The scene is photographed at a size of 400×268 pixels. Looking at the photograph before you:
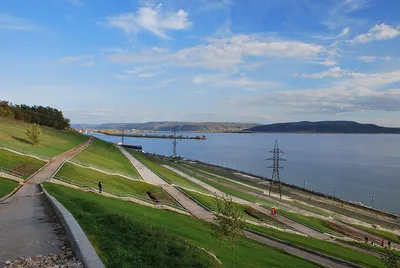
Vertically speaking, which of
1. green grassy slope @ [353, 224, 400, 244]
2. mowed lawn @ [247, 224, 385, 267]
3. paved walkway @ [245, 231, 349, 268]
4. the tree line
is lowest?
green grassy slope @ [353, 224, 400, 244]

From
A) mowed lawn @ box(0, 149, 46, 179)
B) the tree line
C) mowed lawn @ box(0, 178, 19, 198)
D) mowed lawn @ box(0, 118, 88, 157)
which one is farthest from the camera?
the tree line

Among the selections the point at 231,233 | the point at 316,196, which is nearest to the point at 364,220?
the point at 316,196

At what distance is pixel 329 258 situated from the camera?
25.0m

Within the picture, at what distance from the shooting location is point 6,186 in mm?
Answer: 25328

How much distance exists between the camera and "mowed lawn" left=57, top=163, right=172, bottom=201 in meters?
35.5

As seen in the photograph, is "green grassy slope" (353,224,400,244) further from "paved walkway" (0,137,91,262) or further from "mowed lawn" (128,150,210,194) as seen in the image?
"paved walkway" (0,137,91,262)

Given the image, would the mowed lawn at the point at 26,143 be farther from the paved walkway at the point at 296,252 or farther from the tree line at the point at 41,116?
the paved walkway at the point at 296,252

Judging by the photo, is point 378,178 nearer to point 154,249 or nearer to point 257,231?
point 257,231

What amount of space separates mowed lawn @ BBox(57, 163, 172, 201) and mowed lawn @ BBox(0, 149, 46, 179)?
3091 mm

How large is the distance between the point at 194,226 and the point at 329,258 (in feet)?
36.8

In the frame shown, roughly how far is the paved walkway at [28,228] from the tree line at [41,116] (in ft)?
289

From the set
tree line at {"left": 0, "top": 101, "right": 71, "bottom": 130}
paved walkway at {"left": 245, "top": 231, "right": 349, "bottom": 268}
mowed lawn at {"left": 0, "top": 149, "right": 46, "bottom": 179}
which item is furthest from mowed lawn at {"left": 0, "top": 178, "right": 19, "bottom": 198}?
tree line at {"left": 0, "top": 101, "right": 71, "bottom": 130}

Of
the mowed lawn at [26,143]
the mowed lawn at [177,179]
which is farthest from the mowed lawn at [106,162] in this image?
the mowed lawn at [177,179]

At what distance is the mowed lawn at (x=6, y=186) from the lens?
23.3 meters
